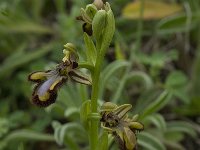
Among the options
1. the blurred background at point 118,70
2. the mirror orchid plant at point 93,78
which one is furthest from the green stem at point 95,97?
the blurred background at point 118,70

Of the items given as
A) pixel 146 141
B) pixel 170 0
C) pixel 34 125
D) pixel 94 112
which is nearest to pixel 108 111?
pixel 94 112

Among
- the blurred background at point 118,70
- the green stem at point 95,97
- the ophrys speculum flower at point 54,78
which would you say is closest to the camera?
the ophrys speculum flower at point 54,78

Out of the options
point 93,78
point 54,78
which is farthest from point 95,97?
point 54,78

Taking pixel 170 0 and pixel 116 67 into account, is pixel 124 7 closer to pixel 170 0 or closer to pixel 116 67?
pixel 170 0

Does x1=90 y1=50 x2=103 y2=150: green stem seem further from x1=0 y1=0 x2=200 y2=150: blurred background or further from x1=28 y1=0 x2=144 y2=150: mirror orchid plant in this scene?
x1=0 y1=0 x2=200 y2=150: blurred background

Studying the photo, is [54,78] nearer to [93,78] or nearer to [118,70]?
[93,78]

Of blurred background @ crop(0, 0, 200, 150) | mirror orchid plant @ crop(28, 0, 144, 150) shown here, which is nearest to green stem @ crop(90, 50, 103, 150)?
mirror orchid plant @ crop(28, 0, 144, 150)

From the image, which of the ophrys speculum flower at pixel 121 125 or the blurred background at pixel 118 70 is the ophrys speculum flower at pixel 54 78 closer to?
the ophrys speculum flower at pixel 121 125
